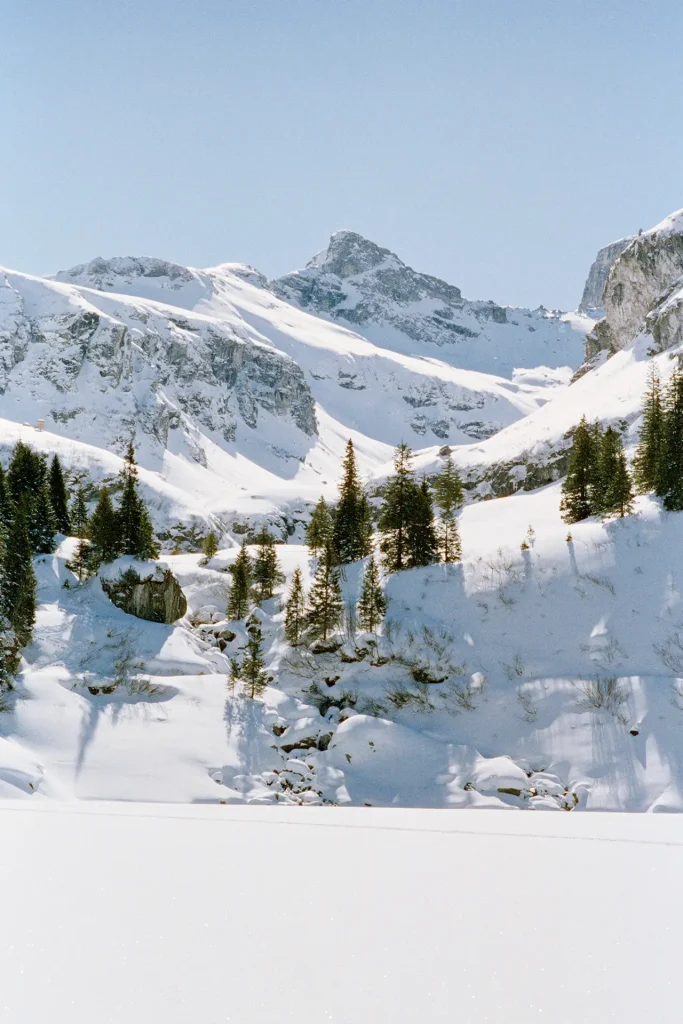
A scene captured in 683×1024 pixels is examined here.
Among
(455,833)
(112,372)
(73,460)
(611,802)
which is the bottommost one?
(611,802)

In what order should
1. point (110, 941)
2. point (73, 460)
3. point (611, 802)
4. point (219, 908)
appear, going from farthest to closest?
1. point (73, 460)
2. point (611, 802)
3. point (219, 908)
4. point (110, 941)

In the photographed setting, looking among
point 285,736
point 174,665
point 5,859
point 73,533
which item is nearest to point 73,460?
point 73,533

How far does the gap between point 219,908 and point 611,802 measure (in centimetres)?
2459

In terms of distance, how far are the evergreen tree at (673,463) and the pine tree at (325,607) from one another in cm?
2271

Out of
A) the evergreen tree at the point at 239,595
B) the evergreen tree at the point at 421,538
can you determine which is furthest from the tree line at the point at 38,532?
the evergreen tree at the point at 421,538

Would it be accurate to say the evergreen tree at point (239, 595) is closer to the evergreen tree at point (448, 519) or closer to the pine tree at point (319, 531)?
the pine tree at point (319, 531)

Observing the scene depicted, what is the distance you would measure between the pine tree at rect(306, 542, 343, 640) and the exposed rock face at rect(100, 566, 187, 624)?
355 inches

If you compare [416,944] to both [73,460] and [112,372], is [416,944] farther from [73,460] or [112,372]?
[112,372]

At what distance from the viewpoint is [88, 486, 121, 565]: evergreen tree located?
44.0m

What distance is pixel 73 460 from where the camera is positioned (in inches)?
3861

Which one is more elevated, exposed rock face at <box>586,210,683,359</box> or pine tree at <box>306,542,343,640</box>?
exposed rock face at <box>586,210,683,359</box>

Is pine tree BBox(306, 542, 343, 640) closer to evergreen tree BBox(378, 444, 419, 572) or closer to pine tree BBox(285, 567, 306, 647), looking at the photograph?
pine tree BBox(285, 567, 306, 647)

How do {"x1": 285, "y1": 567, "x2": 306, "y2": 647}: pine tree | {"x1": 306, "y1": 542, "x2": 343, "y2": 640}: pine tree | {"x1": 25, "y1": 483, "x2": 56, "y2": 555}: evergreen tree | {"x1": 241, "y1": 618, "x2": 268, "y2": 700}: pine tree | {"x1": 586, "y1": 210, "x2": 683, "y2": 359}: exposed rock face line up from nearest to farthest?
{"x1": 241, "y1": 618, "x2": 268, "y2": 700}: pine tree < {"x1": 306, "y1": 542, "x2": 343, "y2": 640}: pine tree < {"x1": 285, "y1": 567, "x2": 306, "y2": 647}: pine tree < {"x1": 25, "y1": 483, "x2": 56, "y2": 555}: evergreen tree < {"x1": 586, "y1": 210, "x2": 683, "y2": 359}: exposed rock face

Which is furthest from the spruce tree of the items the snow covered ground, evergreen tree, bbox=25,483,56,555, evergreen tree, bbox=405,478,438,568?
the snow covered ground
